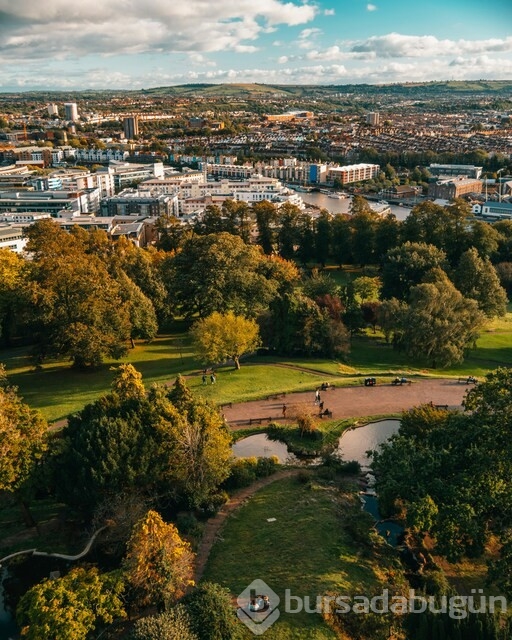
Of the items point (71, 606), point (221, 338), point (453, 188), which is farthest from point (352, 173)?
point (71, 606)

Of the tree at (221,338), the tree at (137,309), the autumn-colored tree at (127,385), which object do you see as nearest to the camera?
the autumn-colored tree at (127,385)

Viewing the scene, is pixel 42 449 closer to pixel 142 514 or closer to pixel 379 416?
pixel 142 514

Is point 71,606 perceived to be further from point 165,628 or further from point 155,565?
point 165,628

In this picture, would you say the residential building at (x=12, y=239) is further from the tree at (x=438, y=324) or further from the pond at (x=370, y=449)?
the pond at (x=370, y=449)

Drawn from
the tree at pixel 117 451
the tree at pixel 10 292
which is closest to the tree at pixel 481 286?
the tree at pixel 117 451

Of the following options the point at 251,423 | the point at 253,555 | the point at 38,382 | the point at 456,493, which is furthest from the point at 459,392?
the point at 38,382

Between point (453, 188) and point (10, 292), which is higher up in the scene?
point (453, 188)
